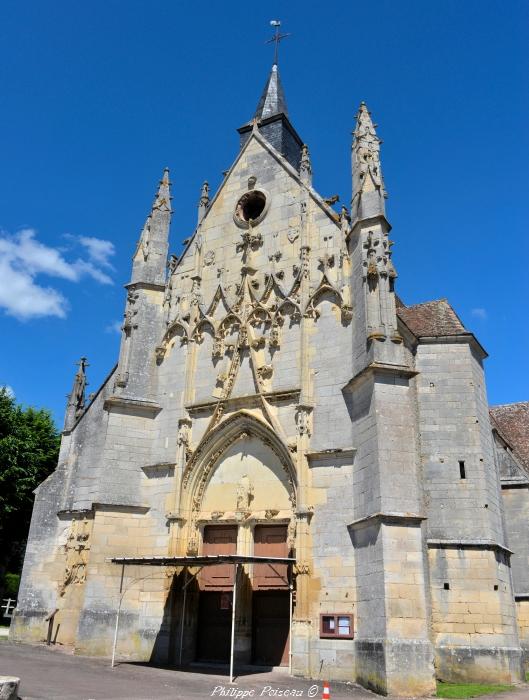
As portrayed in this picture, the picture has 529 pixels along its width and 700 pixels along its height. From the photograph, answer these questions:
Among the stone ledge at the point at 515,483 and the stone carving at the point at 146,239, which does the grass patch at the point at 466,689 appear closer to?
the stone ledge at the point at 515,483

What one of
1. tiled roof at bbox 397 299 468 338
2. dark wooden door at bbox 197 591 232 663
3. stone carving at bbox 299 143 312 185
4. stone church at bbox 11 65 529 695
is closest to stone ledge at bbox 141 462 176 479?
stone church at bbox 11 65 529 695

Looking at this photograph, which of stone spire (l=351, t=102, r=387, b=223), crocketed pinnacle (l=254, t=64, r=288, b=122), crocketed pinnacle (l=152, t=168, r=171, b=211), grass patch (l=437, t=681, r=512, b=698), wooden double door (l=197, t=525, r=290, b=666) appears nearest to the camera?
grass patch (l=437, t=681, r=512, b=698)

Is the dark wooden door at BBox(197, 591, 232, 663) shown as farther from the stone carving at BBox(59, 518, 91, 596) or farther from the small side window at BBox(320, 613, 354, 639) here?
the stone carving at BBox(59, 518, 91, 596)

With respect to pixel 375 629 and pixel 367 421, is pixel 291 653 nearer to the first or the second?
pixel 375 629

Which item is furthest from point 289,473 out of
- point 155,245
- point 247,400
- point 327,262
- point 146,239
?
point 146,239

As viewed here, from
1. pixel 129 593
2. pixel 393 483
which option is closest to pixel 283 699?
pixel 393 483

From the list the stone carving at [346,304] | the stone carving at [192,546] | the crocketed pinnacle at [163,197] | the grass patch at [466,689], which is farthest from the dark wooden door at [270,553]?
the crocketed pinnacle at [163,197]

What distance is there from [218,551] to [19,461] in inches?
575

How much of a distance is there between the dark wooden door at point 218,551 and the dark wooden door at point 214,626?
0.80 feet

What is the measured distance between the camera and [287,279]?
16.9 meters

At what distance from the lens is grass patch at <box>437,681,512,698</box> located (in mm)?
11211

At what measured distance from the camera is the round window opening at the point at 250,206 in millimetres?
18656

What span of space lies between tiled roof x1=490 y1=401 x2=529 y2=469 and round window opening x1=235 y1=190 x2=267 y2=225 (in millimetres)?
10282

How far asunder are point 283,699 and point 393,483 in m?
4.54
